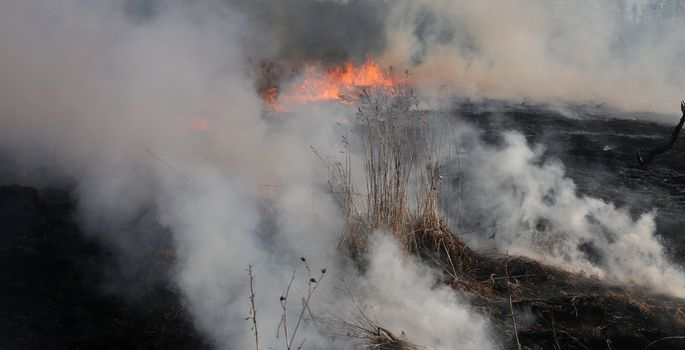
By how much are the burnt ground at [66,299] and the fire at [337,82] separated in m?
7.29

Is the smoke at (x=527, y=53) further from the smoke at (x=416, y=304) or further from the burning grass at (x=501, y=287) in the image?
the smoke at (x=416, y=304)

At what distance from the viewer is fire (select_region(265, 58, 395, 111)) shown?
1240 centimetres

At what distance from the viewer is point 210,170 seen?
554cm

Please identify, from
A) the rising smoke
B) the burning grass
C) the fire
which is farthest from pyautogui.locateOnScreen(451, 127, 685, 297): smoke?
the fire

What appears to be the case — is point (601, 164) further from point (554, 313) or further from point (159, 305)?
point (159, 305)

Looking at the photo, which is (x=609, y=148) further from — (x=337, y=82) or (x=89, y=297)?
(x=89, y=297)

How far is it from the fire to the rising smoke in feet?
13.2

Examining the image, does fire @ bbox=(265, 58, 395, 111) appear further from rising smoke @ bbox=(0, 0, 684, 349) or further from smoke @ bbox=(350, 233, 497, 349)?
smoke @ bbox=(350, 233, 497, 349)

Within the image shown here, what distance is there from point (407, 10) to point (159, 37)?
13097mm

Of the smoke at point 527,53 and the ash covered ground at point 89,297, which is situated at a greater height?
the smoke at point 527,53

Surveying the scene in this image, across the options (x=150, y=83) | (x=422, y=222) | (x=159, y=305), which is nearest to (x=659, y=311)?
(x=422, y=222)

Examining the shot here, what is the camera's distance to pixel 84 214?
16.1 ft

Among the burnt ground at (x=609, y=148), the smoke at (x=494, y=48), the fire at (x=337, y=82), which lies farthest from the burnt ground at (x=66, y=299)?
the smoke at (x=494, y=48)

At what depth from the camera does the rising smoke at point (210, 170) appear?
407 centimetres
